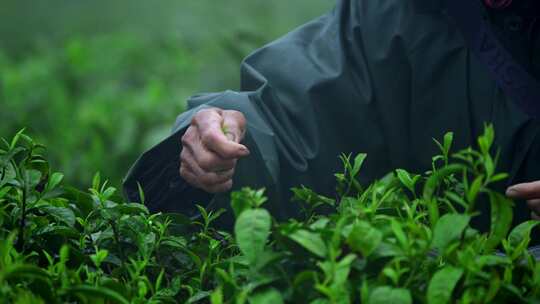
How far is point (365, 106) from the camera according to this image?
2.60 meters

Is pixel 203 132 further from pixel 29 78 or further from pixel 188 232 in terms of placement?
pixel 29 78

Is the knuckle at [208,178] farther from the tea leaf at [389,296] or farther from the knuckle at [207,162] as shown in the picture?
the tea leaf at [389,296]

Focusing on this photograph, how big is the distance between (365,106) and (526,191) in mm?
698

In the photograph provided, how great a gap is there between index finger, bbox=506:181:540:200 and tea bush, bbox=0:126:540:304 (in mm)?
281

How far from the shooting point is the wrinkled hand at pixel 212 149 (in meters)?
2.10

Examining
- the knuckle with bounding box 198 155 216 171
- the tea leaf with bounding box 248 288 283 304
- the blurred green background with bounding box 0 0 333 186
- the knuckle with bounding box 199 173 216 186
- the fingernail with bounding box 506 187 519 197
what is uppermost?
the tea leaf with bounding box 248 288 283 304

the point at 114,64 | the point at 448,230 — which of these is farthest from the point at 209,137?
the point at 114,64

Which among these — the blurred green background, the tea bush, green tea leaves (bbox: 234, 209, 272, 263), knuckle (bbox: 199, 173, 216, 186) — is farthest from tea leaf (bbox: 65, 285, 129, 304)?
the blurred green background

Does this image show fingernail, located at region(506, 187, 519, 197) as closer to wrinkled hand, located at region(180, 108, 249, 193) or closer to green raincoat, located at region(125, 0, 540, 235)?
green raincoat, located at region(125, 0, 540, 235)

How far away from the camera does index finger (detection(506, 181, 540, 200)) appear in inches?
78.4

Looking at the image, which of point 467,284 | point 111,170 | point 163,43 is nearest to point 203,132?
point 467,284

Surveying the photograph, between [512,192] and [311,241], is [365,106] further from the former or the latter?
[311,241]

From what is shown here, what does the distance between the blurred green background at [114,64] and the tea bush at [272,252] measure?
387 centimetres

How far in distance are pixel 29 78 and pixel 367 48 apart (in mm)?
4493
